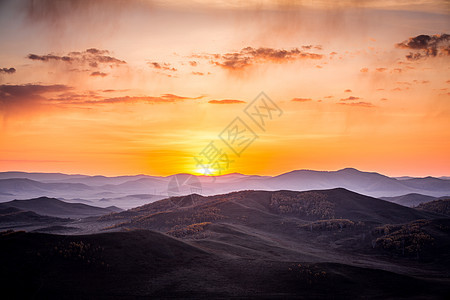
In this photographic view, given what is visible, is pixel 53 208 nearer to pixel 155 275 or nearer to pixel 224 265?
pixel 224 265

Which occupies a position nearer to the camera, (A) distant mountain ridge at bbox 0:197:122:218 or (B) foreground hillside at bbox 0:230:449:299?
(B) foreground hillside at bbox 0:230:449:299

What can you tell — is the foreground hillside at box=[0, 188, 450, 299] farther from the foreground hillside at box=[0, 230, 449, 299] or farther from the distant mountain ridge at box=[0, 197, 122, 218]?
the distant mountain ridge at box=[0, 197, 122, 218]

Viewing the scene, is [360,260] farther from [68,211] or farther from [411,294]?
[68,211]

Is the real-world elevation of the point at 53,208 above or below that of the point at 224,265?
above

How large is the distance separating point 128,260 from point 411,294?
19.4 meters

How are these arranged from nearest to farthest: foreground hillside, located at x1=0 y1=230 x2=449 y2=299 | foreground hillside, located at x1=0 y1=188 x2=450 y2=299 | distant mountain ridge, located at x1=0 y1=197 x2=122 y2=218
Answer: foreground hillside, located at x1=0 y1=230 x2=449 y2=299 < foreground hillside, located at x1=0 y1=188 x2=450 y2=299 < distant mountain ridge, located at x1=0 y1=197 x2=122 y2=218

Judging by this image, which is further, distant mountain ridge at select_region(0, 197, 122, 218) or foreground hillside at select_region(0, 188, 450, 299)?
distant mountain ridge at select_region(0, 197, 122, 218)

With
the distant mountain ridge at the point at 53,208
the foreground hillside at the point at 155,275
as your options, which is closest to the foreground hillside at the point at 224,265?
the foreground hillside at the point at 155,275

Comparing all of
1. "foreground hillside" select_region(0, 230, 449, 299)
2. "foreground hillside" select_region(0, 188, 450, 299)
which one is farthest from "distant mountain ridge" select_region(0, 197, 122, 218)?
"foreground hillside" select_region(0, 230, 449, 299)

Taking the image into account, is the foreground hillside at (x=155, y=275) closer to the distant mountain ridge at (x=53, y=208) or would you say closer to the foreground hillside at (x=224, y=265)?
the foreground hillside at (x=224, y=265)

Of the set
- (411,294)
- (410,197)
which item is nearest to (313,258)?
(411,294)

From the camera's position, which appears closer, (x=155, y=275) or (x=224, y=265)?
(x=155, y=275)

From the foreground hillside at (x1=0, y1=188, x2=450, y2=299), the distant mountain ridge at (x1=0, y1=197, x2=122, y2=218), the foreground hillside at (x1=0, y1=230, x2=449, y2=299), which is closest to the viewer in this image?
the foreground hillside at (x1=0, y1=230, x2=449, y2=299)

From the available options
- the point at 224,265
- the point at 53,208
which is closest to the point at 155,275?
the point at 224,265
